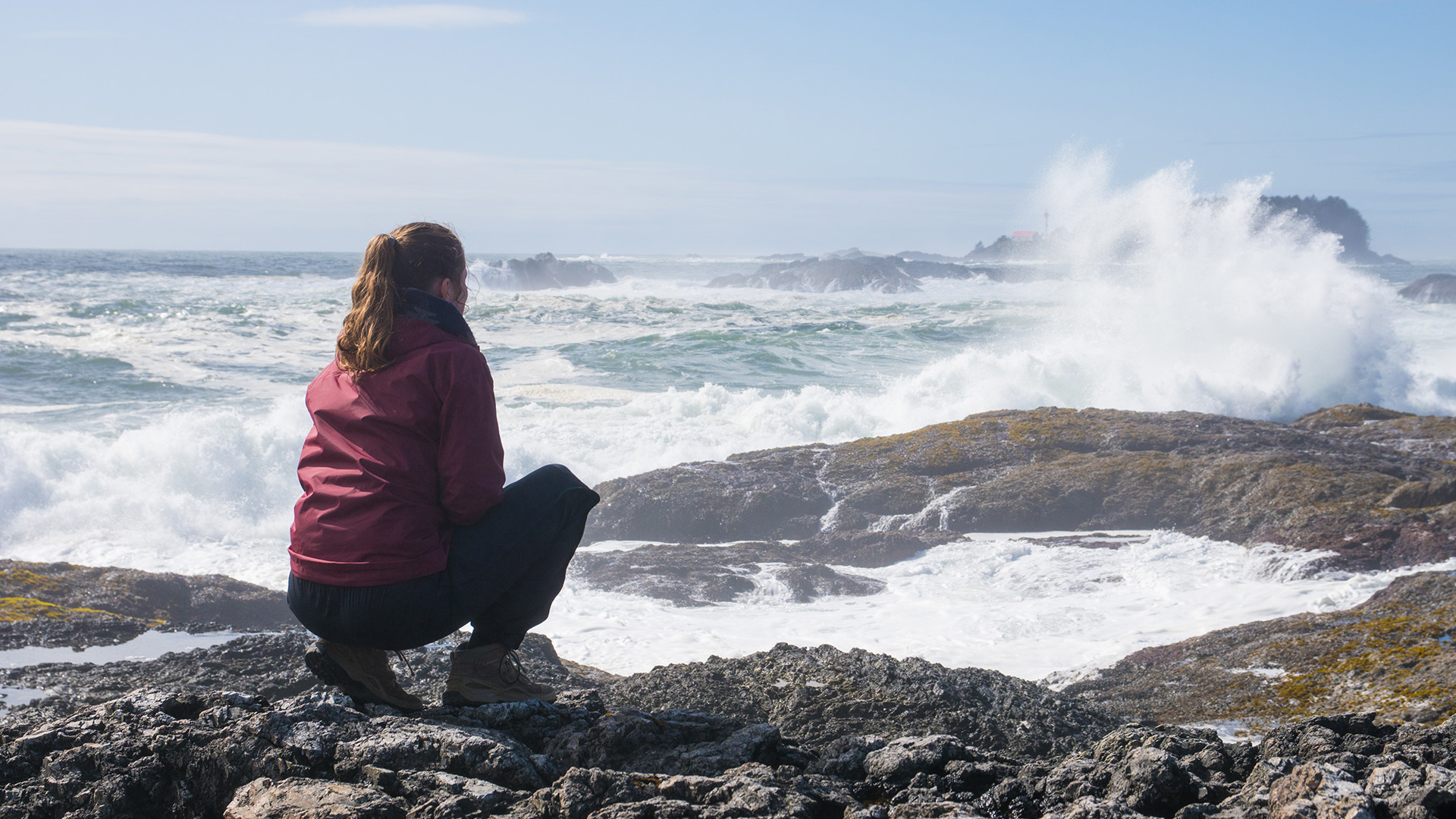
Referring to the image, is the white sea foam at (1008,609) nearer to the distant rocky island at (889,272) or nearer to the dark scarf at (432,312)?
the dark scarf at (432,312)

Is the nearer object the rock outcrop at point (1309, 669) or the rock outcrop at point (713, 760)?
the rock outcrop at point (713, 760)

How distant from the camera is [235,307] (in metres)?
31.8

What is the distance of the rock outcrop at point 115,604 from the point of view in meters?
4.62

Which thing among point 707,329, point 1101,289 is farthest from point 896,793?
point 707,329

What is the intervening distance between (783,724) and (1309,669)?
256 cm

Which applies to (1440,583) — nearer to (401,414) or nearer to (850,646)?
(850,646)

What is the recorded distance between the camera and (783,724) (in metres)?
3.04

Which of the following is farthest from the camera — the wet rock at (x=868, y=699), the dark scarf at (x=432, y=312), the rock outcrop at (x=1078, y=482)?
the rock outcrop at (x=1078, y=482)

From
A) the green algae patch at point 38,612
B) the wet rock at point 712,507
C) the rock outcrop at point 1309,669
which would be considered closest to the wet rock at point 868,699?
the rock outcrop at point 1309,669

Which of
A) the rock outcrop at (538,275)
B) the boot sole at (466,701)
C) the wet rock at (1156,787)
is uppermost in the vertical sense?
the rock outcrop at (538,275)

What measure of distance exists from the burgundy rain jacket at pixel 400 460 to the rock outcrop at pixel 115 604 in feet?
9.88

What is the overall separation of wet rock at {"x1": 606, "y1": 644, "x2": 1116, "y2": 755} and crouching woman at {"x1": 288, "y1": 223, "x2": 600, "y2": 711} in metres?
0.96

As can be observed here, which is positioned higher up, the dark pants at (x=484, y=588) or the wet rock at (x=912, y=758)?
the dark pants at (x=484, y=588)

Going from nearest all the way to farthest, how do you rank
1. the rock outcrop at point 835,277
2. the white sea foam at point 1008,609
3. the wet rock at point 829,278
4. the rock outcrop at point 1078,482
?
1. the white sea foam at point 1008,609
2. the rock outcrop at point 1078,482
3. the wet rock at point 829,278
4. the rock outcrop at point 835,277
